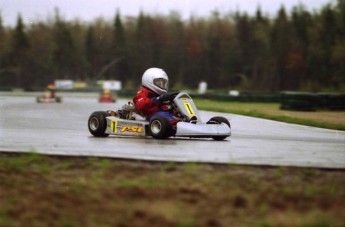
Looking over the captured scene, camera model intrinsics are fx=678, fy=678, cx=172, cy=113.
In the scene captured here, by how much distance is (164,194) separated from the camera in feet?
21.9

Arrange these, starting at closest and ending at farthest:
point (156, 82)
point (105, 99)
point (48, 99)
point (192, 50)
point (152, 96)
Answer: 1. point (156, 82)
2. point (152, 96)
3. point (48, 99)
4. point (105, 99)
5. point (192, 50)

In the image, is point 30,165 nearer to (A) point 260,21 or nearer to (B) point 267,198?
(B) point 267,198

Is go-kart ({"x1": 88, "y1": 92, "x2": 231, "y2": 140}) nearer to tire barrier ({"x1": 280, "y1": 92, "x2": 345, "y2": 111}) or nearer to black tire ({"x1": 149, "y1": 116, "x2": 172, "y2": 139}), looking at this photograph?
black tire ({"x1": 149, "y1": 116, "x2": 172, "y2": 139})

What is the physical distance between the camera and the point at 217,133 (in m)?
11.8

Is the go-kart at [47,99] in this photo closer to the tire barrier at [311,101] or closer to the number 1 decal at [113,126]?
the tire barrier at [311,101]

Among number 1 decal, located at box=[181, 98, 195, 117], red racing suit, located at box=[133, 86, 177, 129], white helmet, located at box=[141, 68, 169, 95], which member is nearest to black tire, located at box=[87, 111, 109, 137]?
red racing suit, located at box=[133, 86, 177, 129]

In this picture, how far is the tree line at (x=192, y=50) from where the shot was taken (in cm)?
6606

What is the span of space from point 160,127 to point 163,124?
0.11 meters

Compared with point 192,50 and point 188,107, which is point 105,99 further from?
point 192,50

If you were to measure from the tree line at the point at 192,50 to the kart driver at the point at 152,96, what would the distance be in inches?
1883

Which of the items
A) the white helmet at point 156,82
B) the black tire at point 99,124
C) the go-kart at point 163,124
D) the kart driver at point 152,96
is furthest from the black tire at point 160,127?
the black tire at point 99,124

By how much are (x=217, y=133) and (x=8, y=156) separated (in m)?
3.89

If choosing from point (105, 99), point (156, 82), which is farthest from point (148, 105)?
point (105, 99)

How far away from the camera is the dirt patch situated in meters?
5.86
